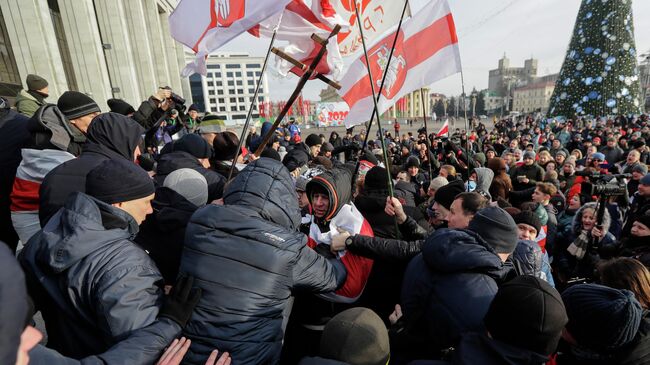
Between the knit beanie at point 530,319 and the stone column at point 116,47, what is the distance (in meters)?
13.0

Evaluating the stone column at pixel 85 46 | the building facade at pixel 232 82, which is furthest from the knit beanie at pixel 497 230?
the building facade at pixel 232 82

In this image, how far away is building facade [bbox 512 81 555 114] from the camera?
3706 inches

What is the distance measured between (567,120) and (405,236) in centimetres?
2331

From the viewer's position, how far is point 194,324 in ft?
4.42

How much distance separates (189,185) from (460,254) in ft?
5.99

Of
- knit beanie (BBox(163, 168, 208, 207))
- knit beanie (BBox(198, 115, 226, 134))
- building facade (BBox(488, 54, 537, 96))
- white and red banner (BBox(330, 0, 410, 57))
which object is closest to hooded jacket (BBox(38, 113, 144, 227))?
knit beanie (BBox(163, 168, 208, 207))

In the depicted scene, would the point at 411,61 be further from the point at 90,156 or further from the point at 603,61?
the point at 603,61

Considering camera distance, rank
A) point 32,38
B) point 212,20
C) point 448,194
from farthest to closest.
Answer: point 32,38
point 212,20
point 448,194

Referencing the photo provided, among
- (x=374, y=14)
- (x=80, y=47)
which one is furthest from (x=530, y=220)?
(x=80, y=47)

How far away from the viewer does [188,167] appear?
3.17m

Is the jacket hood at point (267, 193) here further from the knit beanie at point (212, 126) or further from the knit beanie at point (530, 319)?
the knit beanie at point (212, 126)

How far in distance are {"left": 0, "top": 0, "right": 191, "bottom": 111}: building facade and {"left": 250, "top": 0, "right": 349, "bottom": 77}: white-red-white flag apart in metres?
7.02

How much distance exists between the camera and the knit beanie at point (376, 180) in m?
2.71

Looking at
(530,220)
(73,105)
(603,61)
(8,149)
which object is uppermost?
(603,61)
